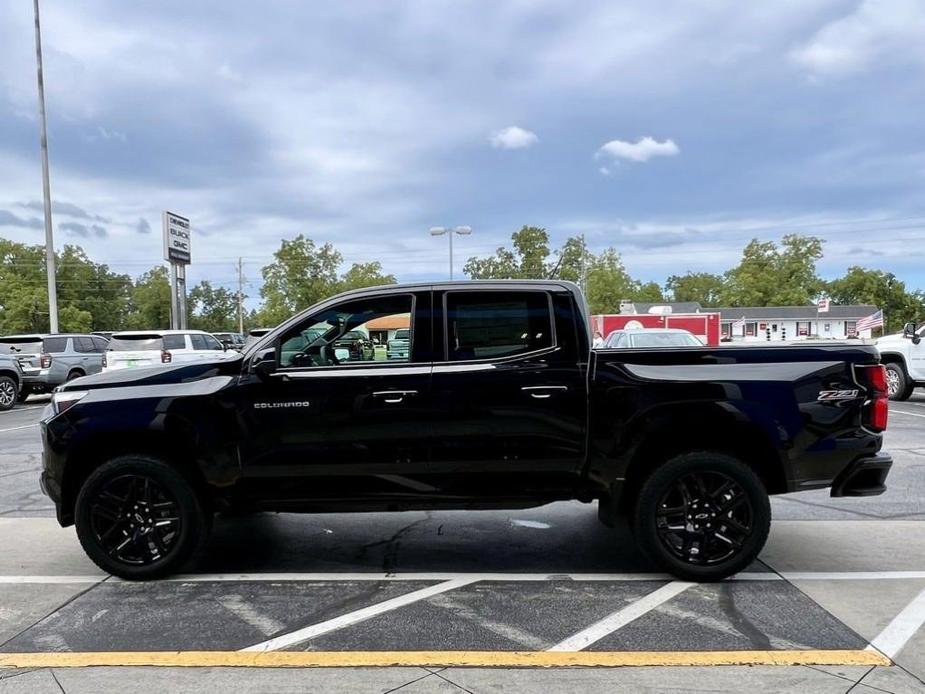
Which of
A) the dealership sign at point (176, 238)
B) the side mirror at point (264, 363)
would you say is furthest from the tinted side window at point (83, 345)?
the side mirror at point (264, 363)

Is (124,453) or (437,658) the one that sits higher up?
(124,453)

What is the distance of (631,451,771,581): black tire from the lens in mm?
4164

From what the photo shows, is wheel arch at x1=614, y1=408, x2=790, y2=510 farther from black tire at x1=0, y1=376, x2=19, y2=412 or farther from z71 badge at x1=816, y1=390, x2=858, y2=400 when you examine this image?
black tire at x1=0, y1=376, x2=19, y2=412

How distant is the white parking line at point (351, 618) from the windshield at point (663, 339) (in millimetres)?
11049

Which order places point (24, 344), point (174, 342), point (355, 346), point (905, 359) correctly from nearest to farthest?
point (355, 346)
point (905, 359)
point (174, 342)
point (24, 344)

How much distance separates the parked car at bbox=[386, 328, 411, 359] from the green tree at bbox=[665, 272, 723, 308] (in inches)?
4302

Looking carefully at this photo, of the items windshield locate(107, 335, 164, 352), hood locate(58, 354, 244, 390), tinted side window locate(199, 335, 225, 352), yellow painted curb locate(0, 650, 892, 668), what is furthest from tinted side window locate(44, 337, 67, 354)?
yellow painted curb locate(0, 650, 892, 668)

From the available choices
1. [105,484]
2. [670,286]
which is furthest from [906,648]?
[670,286]

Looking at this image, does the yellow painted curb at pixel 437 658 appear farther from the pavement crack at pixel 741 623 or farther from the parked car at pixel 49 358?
the parked car at pixel 49 358

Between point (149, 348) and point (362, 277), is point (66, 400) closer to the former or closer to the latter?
point (149, 348)

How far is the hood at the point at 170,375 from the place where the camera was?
4.29 metres

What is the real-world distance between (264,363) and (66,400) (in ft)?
4.38

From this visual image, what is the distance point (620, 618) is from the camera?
375 cm

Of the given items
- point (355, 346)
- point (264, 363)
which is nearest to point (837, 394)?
point (355, 346)
